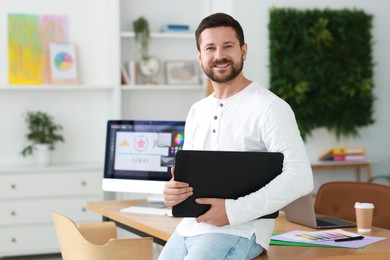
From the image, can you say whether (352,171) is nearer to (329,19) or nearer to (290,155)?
(329,19)

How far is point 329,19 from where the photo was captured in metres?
6.41

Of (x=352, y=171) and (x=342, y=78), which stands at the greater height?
(x=342, y=78)

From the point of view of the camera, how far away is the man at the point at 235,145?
7.74 feet

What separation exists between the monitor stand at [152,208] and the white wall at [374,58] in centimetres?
251

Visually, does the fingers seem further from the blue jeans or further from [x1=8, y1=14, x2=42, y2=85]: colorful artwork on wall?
[x1=8, y1=14, x2=42, y2=85]: colorful artwork on wall

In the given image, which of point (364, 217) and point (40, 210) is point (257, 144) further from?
point (40, 210)

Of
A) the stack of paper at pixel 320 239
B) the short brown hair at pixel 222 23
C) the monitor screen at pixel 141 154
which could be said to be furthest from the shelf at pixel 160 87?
the short brown hair at pixel 222 23

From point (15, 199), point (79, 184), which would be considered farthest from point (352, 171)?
point (15, 199)

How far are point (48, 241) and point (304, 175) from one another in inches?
151

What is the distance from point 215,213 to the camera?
2393mm

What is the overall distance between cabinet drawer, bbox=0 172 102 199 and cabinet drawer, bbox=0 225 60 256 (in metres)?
0.26

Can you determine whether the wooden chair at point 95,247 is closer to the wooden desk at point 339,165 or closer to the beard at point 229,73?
the beard at point 229,73

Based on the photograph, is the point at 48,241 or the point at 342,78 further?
the point at 342,78

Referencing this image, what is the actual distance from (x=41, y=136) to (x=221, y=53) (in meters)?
3.78
